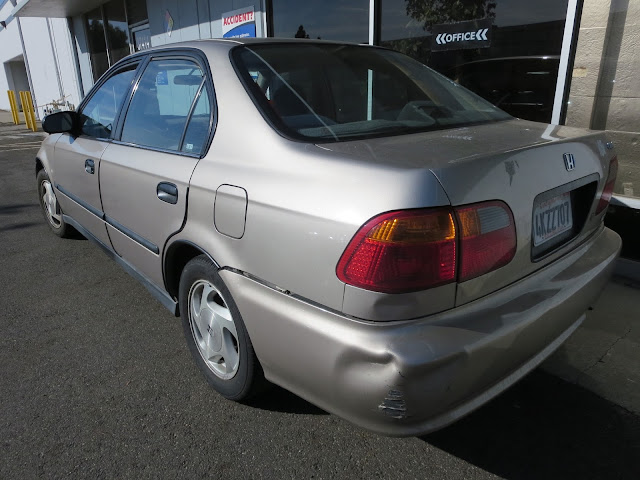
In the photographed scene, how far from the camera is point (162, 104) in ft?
8.89

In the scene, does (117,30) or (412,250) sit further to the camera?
(117,30)

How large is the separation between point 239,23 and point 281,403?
756 cm

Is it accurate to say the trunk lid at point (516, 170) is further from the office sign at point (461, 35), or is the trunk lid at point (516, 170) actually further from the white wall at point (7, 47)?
the white wall at point (7, 47)

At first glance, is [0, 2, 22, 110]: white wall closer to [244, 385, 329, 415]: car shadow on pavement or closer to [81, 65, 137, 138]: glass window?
[81, 65, 137, 138]: glass window

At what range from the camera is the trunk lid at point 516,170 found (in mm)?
1538

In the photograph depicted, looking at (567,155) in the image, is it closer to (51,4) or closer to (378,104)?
(378,104)

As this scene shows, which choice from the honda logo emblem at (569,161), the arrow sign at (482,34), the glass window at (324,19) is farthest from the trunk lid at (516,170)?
the glass window at (324,19)

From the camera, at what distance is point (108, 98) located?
10.9ft

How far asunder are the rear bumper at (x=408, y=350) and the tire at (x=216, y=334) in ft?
0.40

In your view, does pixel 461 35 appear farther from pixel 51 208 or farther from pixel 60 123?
pixel 51 208

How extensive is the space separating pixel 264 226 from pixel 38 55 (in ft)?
69.0

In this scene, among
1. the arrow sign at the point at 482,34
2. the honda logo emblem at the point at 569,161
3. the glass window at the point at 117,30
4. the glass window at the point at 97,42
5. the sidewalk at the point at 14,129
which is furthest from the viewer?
the sidewalk at the point at 14,129

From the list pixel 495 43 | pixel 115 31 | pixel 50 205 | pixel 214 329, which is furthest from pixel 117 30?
pixel 214 329

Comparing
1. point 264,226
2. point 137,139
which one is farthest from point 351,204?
point 137,139
